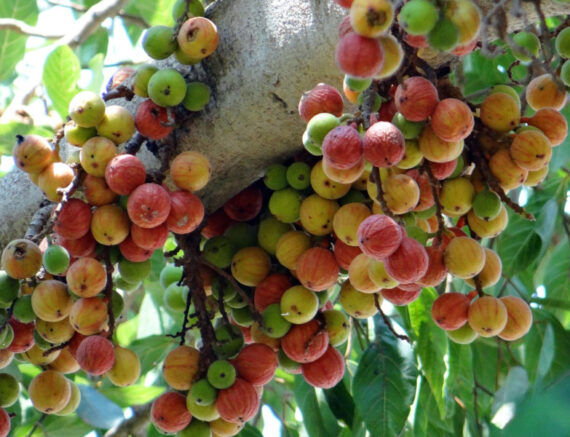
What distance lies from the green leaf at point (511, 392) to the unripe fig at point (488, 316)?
10.3 inches

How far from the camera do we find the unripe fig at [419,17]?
0.97 m

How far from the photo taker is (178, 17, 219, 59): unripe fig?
1357 millimetres

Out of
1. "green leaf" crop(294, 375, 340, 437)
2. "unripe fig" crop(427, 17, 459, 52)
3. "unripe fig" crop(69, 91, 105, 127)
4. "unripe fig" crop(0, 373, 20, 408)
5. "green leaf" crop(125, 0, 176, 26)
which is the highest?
"unripe fig" crop(427, 17, 459, 52)

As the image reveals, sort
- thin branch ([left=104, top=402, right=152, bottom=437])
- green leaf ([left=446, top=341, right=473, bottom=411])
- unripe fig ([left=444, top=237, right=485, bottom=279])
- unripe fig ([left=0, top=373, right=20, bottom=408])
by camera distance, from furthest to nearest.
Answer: thin branch ([left=104, top=402, right=152, bottom=437]), green leaf ([left=446, top=341, right=473, bottom=411]), unripe fig ([left=0, top=373, right=20, bottom=408]), unripe fig ([left=444, top=237, right=485, bottom=279])

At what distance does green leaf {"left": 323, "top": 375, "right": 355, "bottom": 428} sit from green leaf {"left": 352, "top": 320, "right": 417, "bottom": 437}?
0.08m

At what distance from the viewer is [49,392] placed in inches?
56.9

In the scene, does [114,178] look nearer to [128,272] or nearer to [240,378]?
[128,272]

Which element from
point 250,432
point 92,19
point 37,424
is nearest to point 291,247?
point 250,432

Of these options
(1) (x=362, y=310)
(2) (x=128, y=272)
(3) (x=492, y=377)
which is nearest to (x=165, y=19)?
(2) (x=128, y=272)

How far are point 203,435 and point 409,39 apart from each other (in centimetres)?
80

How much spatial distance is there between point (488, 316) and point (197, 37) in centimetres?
71

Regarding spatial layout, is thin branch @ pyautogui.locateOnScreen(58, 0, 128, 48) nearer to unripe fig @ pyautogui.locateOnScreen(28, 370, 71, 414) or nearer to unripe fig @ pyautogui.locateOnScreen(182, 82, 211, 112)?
unripe fig @ pyautogui.locateOnScreen(182, 82, 211, 112)

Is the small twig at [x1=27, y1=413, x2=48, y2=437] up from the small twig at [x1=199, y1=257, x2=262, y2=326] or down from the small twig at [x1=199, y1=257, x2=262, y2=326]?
down

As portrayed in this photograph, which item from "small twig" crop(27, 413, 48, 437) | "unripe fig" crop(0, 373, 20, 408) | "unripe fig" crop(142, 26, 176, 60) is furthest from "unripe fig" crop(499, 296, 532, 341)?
"small twig" crop(27, 413, 48, 437)
